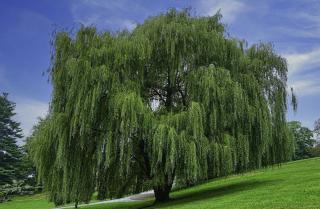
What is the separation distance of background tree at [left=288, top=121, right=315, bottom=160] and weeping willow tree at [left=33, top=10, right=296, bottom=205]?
2226 inches

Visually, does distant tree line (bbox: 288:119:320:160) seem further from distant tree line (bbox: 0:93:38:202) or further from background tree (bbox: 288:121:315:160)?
distant tree line (bbox: 0:93:38:202)

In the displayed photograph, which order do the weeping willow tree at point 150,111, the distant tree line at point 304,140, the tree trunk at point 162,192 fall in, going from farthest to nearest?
1. the distant tree line at point 304,140
2. the tree trunk at point 162,192
3. the weeping willow tree at point 150,111

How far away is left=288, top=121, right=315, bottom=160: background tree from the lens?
3007 inches

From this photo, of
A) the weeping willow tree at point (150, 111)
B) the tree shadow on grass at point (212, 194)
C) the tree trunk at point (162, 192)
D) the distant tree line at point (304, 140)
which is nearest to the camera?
the weeping willow tree at point (150, 111)

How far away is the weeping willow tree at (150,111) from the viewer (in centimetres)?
1908

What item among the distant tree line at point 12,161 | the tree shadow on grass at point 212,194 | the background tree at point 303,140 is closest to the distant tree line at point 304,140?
the background tree at point 303,140

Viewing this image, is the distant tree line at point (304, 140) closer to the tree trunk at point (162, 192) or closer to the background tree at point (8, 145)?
the background tree at point (8, 145)

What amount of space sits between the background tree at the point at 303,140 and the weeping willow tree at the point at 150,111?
185 feet

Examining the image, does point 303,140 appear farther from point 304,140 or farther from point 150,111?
point 150,111

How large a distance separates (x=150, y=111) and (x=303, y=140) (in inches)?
2514

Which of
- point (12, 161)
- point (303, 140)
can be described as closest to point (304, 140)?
point (303, 140)

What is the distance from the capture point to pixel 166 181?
20.6m

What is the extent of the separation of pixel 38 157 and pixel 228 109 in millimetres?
8728

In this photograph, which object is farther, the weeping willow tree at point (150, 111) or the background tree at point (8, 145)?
the background tree at point (8, 145)
